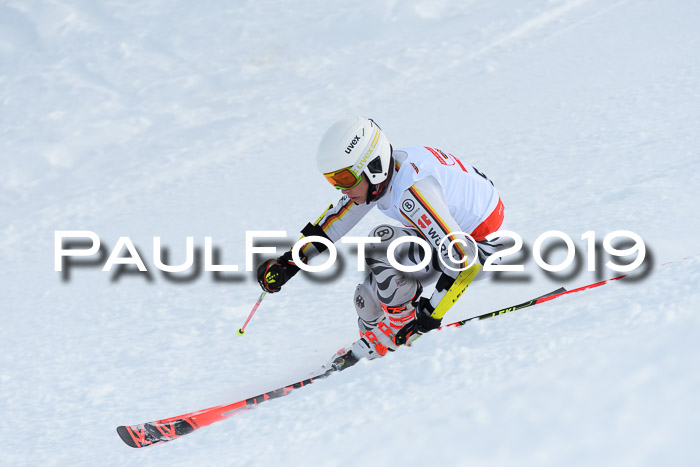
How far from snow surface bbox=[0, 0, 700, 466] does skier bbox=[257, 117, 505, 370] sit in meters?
0.39

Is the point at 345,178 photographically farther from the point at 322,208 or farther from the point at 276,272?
the point at 322,208

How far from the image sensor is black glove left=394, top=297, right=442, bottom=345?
12.0ft

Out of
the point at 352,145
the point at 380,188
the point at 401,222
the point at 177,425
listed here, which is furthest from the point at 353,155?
the point at 177,425

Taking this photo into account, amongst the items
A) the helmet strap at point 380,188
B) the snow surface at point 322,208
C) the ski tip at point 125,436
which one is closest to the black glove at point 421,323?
the snow surface at point 322,208

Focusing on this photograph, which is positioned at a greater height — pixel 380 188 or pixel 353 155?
pixel 353 155

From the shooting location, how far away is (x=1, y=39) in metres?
12.2

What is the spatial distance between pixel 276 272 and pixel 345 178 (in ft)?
2.99

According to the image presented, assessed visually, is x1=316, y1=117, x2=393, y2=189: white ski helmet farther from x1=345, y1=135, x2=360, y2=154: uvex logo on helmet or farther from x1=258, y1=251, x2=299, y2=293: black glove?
x1=258, y1=251, x2=299, y2=293: black glove

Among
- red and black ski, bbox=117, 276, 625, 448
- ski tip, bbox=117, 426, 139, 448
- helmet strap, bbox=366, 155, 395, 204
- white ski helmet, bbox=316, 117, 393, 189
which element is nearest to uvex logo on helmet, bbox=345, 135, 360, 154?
white ski helmet, bbox=316, 117, 393, 189

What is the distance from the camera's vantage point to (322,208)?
23.7 ft

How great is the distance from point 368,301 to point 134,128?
771 cm

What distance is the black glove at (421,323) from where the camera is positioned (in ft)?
12.0

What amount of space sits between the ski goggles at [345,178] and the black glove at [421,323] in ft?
2.31

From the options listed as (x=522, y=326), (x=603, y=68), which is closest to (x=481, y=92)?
(x=603, y=68)
